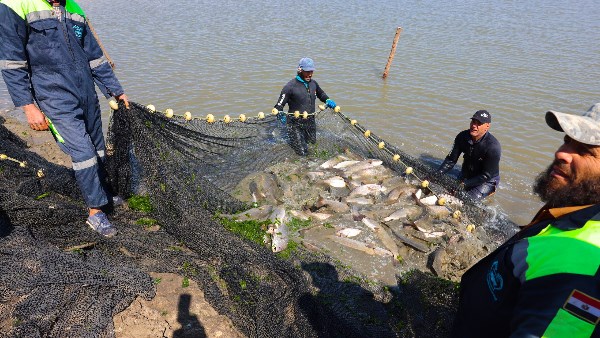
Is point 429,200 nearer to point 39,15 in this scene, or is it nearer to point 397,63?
point 39,15

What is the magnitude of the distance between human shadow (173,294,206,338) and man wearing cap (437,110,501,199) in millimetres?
4187

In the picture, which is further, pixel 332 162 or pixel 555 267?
pixel 332 162

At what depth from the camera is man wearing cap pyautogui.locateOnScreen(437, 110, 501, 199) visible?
5965 millimetres

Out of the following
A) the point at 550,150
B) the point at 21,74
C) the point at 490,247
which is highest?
the point at 21,74

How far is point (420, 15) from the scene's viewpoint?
69.2ft

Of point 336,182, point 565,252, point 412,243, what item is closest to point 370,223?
point 412,243

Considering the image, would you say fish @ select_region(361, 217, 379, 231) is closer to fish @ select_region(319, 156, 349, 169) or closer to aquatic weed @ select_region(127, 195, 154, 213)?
fish @ select_region(319, 156, 349, 169)

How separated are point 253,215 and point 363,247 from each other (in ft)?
4.84

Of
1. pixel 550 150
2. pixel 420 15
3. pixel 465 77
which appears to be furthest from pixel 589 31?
pixel 550 150

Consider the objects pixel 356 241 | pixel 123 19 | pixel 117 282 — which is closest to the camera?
pixel 117 282

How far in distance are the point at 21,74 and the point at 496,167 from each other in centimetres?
658

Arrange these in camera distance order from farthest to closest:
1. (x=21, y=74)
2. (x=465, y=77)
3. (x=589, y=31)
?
(x=589, y=31)
(x=465, y=77)
(x=21, y=74)

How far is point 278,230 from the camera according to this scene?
456 centimetres

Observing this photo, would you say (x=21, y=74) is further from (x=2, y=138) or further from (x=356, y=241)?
(x=356, y=241)
